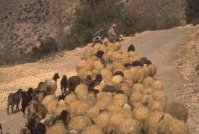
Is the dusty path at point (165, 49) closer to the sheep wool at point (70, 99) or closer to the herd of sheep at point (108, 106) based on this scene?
the herd of sheep at point (108, 106)

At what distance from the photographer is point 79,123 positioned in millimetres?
14336

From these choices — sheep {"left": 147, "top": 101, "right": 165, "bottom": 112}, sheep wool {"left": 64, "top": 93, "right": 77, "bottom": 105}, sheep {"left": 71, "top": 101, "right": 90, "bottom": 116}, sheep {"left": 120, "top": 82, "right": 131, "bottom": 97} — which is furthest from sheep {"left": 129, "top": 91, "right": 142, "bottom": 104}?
sheep wool {"left": 64, "top": 93, "right": 77, "bottom": 105}

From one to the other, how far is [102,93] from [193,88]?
6.45 metres

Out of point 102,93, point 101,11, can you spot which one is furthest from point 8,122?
point 101,11

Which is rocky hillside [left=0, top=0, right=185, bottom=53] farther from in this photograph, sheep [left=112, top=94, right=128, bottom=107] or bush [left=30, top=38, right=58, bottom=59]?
sheep [left=112, top=94, right=128, bottom=107]

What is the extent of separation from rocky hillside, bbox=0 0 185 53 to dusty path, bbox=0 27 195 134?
17.9 metres

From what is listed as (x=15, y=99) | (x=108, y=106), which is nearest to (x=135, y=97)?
(x=108, y=106)

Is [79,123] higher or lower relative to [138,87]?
higher

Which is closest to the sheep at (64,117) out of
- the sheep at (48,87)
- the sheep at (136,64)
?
the sheep at (48,87)

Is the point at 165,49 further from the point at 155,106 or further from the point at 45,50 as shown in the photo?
the point at 155,106

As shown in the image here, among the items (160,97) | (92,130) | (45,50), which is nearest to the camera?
(92,130)

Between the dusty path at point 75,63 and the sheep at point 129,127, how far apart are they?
6.59 metres

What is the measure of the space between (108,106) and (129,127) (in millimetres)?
1563

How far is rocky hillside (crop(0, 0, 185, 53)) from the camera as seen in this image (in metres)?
56.5
